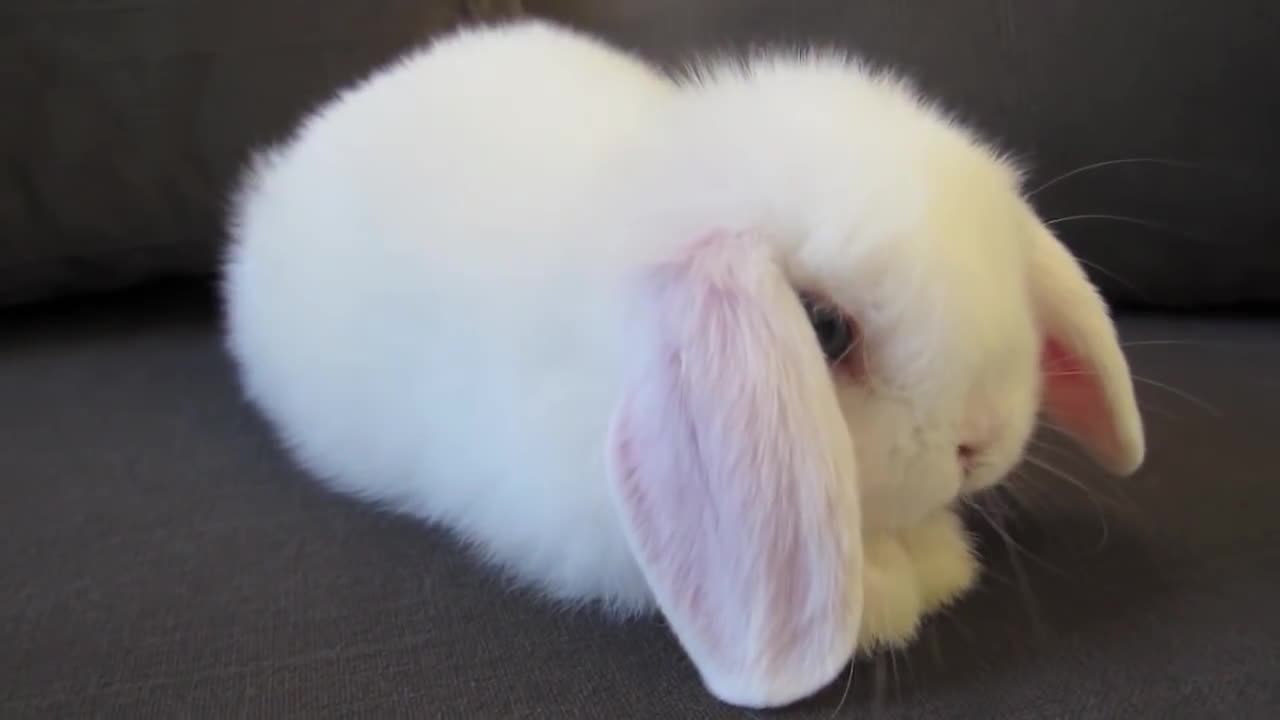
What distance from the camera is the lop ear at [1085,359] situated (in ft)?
2.67

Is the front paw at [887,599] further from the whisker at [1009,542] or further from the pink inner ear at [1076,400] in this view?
the pink inner ear at [1076,400]

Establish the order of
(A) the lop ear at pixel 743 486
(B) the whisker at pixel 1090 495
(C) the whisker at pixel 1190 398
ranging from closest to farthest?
1. (A) the lop ear at pixel 743 486
2. (B) the whisker at pixel 1090 495
3. (C) the whisker at pixel 1190 398

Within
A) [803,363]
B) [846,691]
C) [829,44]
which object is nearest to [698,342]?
[803,363]

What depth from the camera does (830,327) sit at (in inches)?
26.4

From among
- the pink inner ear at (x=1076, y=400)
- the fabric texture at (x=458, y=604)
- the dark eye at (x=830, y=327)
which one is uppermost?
the dark eye at (x=830, y=327)

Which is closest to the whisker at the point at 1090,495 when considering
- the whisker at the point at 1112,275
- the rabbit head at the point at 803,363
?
the rabbit head at the point at 803,363

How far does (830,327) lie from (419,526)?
14.7 inches

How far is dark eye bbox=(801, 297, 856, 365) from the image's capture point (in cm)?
67

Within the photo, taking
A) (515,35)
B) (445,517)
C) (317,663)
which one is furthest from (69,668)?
(515,35)

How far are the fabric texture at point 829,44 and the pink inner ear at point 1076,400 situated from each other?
17.8 inches

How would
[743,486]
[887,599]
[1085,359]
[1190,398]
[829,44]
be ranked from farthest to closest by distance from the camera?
1. [829,44]
2. [1190,398]
3. [1085,359]
4. [887,599]
5. [743,486]

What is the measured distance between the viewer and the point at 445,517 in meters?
0.84

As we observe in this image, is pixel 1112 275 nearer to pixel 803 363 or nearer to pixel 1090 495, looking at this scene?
pixel 1090 495

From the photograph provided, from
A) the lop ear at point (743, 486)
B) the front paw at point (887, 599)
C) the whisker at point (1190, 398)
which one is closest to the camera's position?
the lop ear at point (743, 486)
